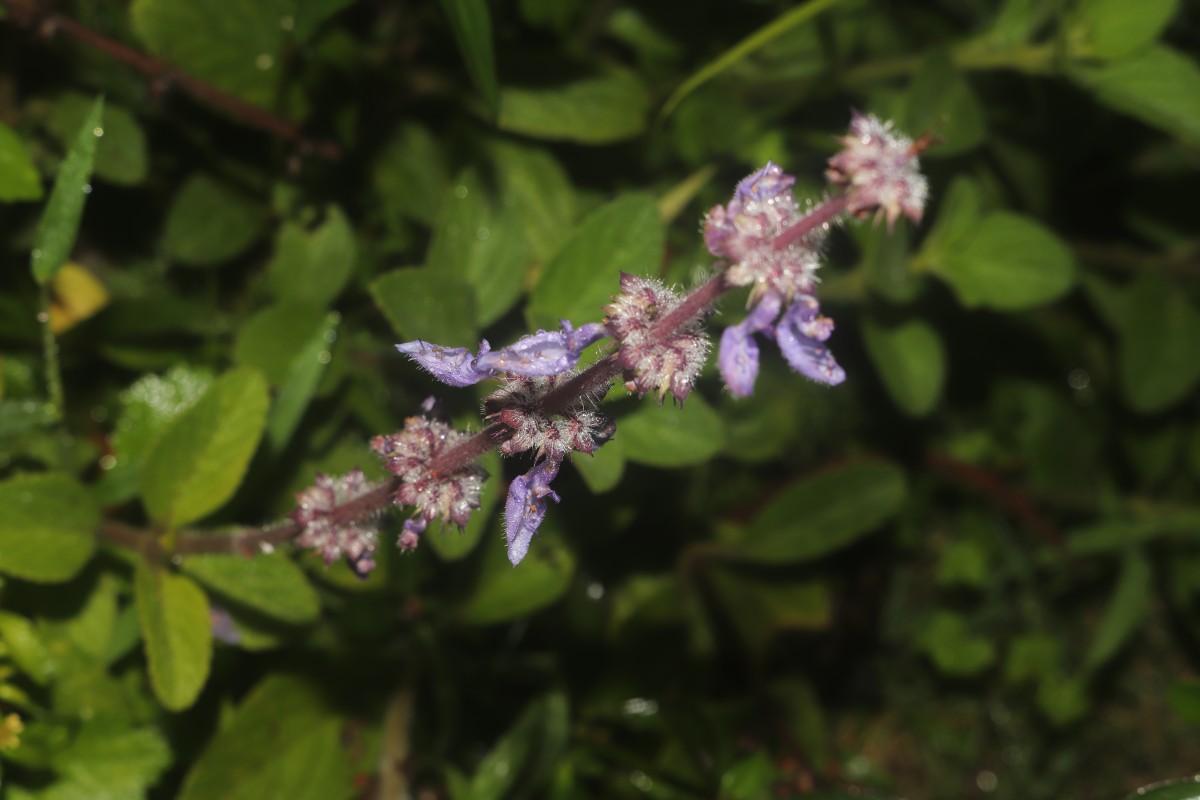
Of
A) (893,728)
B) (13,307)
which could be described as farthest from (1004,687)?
(13,307)

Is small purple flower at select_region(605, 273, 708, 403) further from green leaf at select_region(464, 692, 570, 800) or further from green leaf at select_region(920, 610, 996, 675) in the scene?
green leaf at select_region(920, 610, 996, 675)

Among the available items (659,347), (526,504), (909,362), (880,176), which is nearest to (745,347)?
(659,347)

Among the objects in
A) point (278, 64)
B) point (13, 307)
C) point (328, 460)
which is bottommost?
point (328, 460)

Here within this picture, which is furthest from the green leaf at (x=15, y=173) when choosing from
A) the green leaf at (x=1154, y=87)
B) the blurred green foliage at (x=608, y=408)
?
the green leaf at (x=1154, y=87)

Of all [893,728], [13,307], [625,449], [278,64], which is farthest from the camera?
[893,728]

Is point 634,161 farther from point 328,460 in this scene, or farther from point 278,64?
point 328,460

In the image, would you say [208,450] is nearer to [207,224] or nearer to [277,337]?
[277,337]
